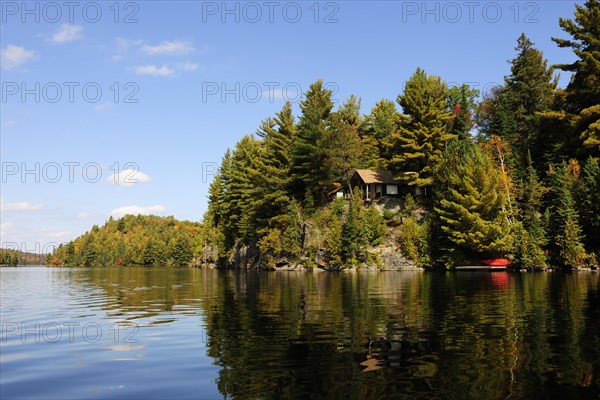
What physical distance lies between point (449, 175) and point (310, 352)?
49.2m

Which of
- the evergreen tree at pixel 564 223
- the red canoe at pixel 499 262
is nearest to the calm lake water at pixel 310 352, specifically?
the evergreen tree at pixel 564 223

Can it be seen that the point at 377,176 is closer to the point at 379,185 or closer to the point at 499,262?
the point at 379,185

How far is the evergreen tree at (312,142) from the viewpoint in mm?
66812

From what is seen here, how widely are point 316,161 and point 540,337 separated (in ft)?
186

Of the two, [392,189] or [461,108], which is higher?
[461,108]

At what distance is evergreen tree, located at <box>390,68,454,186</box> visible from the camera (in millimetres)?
61375

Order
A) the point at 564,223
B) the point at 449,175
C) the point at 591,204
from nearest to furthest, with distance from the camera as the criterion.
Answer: the point at 591,204, the point at 564,223, the point at 449,175

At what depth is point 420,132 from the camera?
201 feet

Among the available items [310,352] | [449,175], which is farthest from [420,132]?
[310,352]

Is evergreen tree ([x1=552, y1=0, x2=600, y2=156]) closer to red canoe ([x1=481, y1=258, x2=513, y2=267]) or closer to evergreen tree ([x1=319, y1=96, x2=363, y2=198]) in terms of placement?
red canoe ([x1=481, y1=258, x2=513, y2=267])

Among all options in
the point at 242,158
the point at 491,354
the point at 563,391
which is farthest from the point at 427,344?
the point at 242,158

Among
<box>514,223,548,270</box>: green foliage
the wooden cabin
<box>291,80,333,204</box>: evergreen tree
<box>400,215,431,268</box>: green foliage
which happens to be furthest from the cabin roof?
<box>514,223,548,270</box>: green foliage

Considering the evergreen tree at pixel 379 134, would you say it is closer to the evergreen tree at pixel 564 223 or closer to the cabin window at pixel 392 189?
the cabin window at pixel 392 189

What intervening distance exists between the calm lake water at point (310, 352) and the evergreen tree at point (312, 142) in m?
48.8
